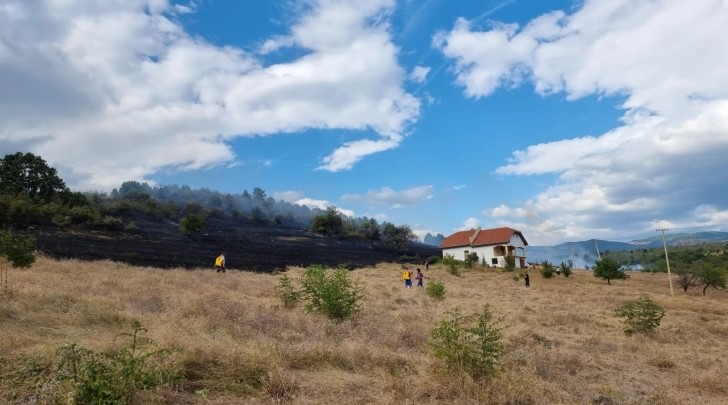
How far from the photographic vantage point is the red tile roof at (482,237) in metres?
66.1

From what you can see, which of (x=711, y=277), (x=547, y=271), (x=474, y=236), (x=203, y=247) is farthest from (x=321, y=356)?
(x=474, y=236)

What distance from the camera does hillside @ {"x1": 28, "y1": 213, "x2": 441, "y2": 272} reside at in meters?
34.3

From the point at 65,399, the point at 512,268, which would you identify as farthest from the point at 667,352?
the point at 512,268

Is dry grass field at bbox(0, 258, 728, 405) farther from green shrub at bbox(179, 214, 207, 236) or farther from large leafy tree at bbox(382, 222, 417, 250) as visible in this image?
large leafy tree at bbox(382, 222, 417, 250)

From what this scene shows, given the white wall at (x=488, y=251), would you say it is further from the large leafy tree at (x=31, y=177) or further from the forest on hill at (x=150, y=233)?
the large leafy tree at (x=31, y=177)

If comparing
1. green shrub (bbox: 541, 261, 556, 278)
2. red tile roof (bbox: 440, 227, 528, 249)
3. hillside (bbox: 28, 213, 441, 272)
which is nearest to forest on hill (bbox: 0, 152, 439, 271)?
hillside (bbox: 28, 213, 441, 272)

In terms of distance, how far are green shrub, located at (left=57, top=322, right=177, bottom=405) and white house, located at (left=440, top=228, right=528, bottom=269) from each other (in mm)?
61293

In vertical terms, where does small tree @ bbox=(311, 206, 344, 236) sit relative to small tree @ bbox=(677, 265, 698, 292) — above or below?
above

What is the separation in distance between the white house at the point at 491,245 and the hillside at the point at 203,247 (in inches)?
324

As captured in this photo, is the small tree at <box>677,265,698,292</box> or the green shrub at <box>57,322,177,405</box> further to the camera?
the small tree at <box>677,265,698,292</box>

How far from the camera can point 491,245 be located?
218ft

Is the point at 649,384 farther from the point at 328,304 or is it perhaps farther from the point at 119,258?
the point at 119,258

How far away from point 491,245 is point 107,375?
65328 mm

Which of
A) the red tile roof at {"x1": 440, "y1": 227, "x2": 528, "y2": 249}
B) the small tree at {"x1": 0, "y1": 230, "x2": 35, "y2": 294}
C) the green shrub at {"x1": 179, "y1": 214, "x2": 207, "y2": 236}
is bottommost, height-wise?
the small tree at {"x1": 0, "y1": 230, "x2": 35, "y2": 294}
